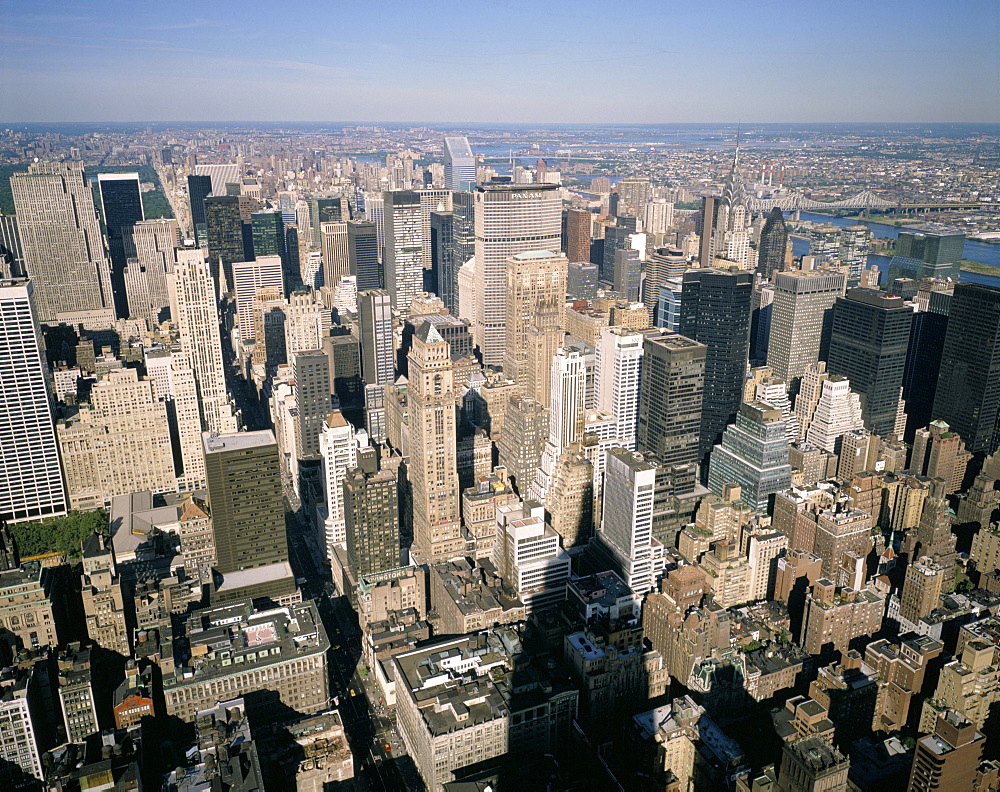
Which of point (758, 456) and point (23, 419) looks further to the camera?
point (758, 456)

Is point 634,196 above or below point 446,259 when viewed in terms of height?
above

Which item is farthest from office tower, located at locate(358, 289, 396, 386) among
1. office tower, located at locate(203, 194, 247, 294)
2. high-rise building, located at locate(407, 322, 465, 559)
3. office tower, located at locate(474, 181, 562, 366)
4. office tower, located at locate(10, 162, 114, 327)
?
office tower, located at locate(203, 194, 247, 294)

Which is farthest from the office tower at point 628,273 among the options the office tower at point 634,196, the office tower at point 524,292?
the office tower at point 634,196

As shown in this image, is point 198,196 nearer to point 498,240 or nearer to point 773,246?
point 498,240

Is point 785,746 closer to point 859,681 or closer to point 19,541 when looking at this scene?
point 859,681

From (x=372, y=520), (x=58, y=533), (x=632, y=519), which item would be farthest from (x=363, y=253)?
(x=632, y=519)

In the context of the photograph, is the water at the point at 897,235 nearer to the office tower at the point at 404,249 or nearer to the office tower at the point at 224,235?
the office tower at the point at 404,249

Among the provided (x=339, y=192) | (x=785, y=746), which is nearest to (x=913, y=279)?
(x=785, y=746)
